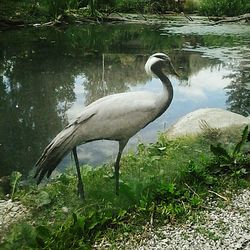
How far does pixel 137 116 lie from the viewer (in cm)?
434

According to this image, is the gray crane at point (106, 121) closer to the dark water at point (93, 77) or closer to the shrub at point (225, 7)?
the dark water at point (93, 77)

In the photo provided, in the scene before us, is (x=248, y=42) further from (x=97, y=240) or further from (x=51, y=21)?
(x=97, y=240)

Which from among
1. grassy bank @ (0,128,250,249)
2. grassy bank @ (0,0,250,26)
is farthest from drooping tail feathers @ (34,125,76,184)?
grassy bank @ (0,0,250,26)

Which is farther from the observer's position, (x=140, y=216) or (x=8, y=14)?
(x=8, y=14)

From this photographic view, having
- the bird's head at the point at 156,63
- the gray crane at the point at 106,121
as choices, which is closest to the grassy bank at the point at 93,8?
the bird's head at the point at 156,63

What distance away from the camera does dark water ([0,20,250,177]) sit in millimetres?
7570

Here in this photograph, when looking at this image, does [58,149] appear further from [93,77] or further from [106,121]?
[93,77]

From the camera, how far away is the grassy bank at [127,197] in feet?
12.8

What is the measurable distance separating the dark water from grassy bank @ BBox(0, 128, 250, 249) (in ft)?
3.35

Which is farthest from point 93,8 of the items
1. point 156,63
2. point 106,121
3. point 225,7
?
point 106,121

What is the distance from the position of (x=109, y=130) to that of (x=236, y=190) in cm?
155

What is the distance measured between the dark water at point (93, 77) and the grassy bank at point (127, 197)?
102 centimetres

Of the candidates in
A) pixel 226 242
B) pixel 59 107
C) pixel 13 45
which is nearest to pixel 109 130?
pixel 226 242

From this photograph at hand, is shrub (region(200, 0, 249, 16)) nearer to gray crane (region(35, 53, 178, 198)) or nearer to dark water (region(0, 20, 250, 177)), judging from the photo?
dark water (region(0, 20, 250, 177))
